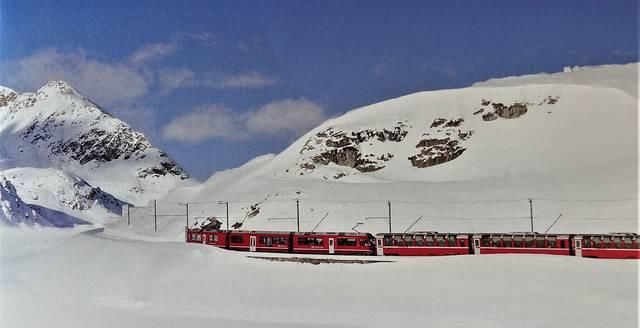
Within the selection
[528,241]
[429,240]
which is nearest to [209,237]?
[429,240]

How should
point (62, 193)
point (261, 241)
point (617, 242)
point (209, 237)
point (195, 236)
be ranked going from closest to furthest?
1. point (617, 242)
2. point (261, 241)
3. point (209, 237)
4. point (195, 236)
5. point (62, 193)

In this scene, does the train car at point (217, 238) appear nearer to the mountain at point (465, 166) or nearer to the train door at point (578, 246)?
the mountain at point (465, 166)

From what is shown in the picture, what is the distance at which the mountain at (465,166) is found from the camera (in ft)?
202

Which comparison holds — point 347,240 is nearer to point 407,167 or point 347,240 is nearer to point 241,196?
point 241,196

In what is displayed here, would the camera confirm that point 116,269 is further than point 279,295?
Yes

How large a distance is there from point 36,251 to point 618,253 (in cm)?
3093

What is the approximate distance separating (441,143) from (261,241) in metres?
Result: 52.7

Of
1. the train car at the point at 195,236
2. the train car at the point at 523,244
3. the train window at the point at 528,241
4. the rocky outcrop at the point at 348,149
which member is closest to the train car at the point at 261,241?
the train car at the point at 195,236

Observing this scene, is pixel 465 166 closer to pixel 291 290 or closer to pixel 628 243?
pixel 628 243

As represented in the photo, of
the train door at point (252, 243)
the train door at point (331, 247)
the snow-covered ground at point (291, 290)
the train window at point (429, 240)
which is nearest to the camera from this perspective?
the snow-covered ground at point (291, 290)

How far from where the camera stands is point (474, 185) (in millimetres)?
71688

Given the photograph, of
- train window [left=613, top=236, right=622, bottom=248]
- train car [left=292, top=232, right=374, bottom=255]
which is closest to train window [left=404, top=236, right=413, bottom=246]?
train car [left=292, top=232, right=374, bottom=255]

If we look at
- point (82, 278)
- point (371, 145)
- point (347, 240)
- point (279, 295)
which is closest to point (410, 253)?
point (347, 240)

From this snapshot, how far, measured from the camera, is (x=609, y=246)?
3716cm
